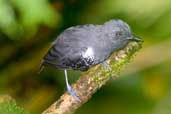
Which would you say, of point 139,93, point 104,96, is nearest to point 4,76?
point 104,96

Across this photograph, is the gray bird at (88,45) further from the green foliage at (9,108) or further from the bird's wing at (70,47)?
the green foliage at (9,108)

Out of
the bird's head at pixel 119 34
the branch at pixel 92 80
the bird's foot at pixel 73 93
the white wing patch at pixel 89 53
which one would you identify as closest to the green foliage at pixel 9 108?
the branch at pixel 92 80

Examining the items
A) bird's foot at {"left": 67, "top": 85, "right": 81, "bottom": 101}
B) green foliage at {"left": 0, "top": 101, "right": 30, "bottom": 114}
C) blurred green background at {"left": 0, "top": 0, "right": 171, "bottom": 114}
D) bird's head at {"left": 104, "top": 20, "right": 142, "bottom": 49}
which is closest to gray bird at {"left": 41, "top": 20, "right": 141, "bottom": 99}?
bird's head at {"left": 104, "top": 20, "right": 142, "bottom": 49}

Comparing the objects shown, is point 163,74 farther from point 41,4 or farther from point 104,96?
point 41,4

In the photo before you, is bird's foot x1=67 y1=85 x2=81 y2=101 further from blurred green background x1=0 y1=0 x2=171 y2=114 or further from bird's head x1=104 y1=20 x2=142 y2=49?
blurred green background x1=0 y1=0 x2=171 y2=114

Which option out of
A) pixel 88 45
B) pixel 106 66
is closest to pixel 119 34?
pixel 88 45

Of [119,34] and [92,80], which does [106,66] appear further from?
[119,34]
